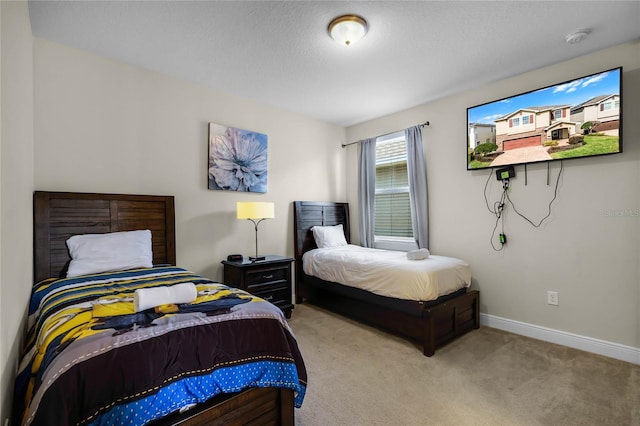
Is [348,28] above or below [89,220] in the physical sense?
above

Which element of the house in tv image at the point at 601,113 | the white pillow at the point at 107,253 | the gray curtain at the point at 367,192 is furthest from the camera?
the gray curtain at the point at 367,192

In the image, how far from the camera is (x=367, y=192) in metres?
4.31

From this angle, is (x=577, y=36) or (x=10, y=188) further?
(x=577, y=36)

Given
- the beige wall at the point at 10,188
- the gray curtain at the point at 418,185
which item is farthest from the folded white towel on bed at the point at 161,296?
the gray curtain at the point at 418,185

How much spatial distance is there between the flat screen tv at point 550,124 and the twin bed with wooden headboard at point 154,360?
9.01 feet

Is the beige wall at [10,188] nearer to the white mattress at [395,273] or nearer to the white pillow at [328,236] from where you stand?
the white mattress at [395,273]

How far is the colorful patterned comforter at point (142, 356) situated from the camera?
101cm

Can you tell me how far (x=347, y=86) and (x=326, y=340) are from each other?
103 inches

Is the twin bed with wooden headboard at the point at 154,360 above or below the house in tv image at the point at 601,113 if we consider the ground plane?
below

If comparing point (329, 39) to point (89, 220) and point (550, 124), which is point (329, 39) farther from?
point (89, 220)

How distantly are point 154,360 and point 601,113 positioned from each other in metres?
3.48

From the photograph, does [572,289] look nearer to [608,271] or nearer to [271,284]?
[608,271]

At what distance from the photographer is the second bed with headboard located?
100.0 inches

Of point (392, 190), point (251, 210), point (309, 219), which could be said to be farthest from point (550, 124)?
point (251, 210)
